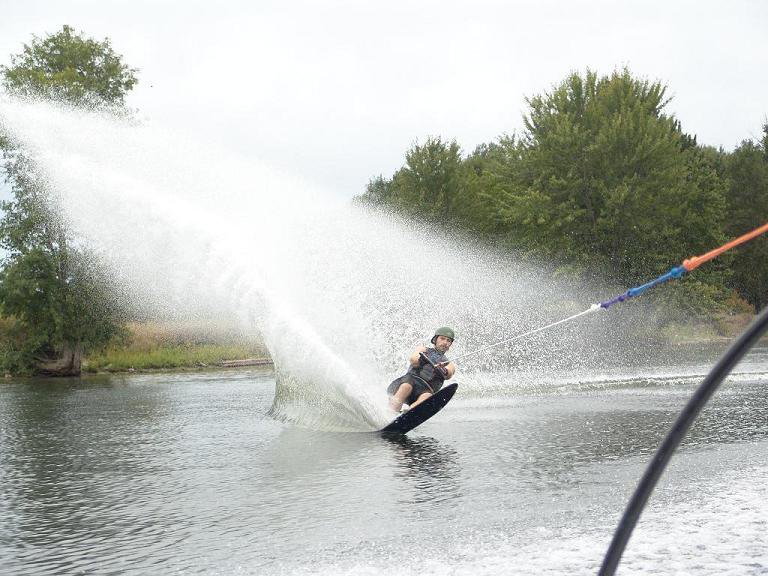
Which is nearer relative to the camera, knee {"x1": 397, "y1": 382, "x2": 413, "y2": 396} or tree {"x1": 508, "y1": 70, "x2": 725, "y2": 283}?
knee {"x1": 397, "y1": 382, "x2": 413, "y2": 396}

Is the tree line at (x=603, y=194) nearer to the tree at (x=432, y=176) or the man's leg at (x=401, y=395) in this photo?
the tree at (x=432, y=176)

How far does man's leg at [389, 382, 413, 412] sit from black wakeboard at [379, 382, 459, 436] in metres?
0.31

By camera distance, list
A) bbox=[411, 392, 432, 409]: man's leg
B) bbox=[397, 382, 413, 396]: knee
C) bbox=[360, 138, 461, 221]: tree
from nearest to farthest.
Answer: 1. bbox=[411, 392, 432, 409]: man's leg
2. bbox=[397, 382, 413, 396]: knee
3. bbox=[360, 138, 461, 221]: tree

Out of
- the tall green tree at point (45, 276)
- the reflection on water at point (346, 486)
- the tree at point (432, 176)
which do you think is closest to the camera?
the reflection on water at point (346, 486)

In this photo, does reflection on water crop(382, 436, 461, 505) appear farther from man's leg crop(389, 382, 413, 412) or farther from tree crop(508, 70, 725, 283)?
tree crop(508, 70, 725, 283)

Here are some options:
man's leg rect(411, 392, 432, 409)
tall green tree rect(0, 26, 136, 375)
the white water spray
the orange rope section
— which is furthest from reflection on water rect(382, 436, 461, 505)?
tall green tree rect(0, 26, 136, 375)

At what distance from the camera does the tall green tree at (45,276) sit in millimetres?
37469

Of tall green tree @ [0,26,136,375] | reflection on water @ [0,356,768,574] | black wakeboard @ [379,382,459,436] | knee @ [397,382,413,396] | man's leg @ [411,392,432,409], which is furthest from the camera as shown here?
tall green tree @ [0,26,136,375]

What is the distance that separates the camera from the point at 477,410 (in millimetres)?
15711

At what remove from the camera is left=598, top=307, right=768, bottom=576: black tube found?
5.97ft

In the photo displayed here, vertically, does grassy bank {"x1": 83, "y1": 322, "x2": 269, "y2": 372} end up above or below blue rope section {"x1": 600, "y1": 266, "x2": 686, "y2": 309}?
below

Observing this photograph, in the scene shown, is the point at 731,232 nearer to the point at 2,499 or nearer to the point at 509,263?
the point at 509,263

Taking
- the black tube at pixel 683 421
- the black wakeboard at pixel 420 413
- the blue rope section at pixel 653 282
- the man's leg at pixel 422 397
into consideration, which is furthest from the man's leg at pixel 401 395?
the black tube at pixel 683 421

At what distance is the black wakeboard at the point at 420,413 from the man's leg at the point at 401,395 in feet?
1.01
